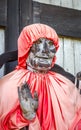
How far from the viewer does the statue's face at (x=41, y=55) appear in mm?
1325

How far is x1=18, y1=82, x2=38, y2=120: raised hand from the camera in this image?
1.22 meters

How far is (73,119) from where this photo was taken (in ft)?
4.41

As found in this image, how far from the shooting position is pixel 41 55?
4.34ft

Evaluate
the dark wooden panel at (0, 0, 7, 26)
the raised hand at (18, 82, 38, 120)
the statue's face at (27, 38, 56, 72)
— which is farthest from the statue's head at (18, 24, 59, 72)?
the dark wooden panel at (0, 0, 7, 26)

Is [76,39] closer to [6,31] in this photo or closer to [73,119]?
[6,31]

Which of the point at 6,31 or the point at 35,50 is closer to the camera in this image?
the point at 35,50

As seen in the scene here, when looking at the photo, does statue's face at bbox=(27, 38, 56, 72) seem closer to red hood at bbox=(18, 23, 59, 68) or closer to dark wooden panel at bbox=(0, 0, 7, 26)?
red hood at bbox=(18, 23, 59, 68)

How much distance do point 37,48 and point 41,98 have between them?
0.16m

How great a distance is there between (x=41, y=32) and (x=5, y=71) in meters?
0.26

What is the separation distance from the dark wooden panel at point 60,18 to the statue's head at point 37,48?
0.32 metres

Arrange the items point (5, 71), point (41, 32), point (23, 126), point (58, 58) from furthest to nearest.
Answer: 1. point (58, 58)
2. point (5, 71)
3. point (41, 32)
4. point (23, 126)

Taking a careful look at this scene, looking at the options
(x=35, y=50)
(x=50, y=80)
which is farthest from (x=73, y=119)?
(x=35, y=50)

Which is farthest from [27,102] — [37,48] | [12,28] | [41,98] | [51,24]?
[51,24]

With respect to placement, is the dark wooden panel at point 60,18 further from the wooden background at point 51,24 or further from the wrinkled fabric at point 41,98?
the wrinkled fabric at point 41,98
